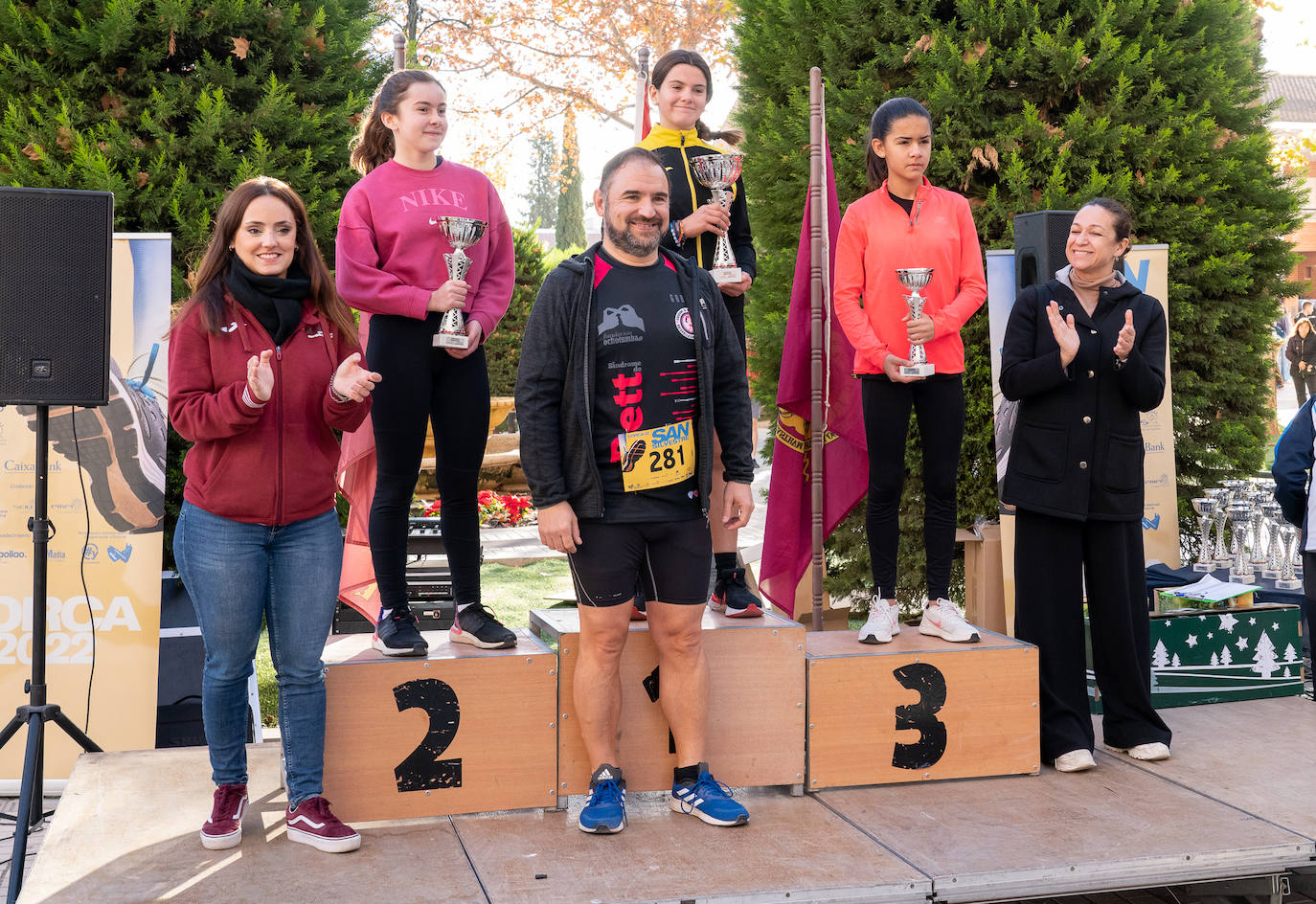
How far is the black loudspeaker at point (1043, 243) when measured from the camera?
14.7ft

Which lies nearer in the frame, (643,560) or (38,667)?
(643,560)

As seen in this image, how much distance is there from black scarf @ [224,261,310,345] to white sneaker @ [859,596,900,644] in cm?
198

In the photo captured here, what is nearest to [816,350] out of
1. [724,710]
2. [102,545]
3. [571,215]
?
[724,710]

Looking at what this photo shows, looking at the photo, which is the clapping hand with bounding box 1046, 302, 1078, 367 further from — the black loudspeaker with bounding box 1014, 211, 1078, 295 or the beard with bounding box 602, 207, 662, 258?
the beard with bounding box 602, 207, 662, 258

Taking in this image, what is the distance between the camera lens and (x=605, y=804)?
3.02 m

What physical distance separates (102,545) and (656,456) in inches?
89.6

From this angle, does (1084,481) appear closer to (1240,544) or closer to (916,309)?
(916,309)

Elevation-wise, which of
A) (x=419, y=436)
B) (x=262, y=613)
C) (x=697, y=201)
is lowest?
(x=262, y=613)

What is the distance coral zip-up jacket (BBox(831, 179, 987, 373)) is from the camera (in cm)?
360

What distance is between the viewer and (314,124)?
5.01 m

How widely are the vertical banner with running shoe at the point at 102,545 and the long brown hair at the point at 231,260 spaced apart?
1.39 metres

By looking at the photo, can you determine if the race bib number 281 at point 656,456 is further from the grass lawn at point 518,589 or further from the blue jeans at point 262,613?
the grass lawn at point 518,589

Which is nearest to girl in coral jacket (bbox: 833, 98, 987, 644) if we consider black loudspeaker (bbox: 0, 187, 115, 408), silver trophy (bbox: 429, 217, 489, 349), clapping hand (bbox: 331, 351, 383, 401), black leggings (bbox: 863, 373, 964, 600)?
black leggings (bbox: 863, 373, 964, 600)

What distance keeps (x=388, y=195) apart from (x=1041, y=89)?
3.43 meters
